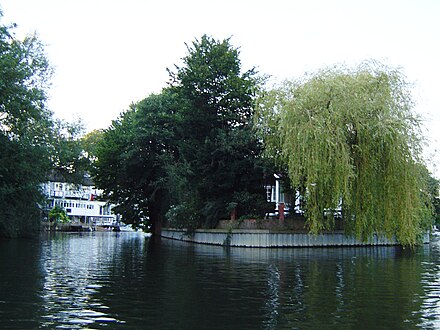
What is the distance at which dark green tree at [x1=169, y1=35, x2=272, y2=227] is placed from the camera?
134 feet

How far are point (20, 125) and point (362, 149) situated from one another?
21.3 meters

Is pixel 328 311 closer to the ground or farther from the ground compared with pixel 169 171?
closer to the ground

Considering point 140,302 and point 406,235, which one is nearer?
point 140,302

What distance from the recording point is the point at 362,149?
101ft

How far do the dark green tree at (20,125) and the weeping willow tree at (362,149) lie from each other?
628 inches

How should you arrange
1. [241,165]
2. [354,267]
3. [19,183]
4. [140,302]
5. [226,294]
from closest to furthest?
1. [140,302]
2. [226,294]
3. [354,267]
4. [19,183]
5. [241,165]

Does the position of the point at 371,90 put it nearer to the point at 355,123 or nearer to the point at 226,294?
the point at 355,123

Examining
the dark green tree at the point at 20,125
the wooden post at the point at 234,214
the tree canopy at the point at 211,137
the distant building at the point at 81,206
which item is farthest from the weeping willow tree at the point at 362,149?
the distant building at the point at 81,206

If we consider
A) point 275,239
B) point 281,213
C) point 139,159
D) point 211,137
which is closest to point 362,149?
point 281,213

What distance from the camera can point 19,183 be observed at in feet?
122

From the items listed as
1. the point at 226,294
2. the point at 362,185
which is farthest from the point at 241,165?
the point at 226,294

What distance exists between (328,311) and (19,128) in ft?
92.9

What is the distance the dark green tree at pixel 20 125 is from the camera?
31.8m

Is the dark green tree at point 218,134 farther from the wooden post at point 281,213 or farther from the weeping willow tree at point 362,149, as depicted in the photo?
the weeping willow tree at point 362,149
